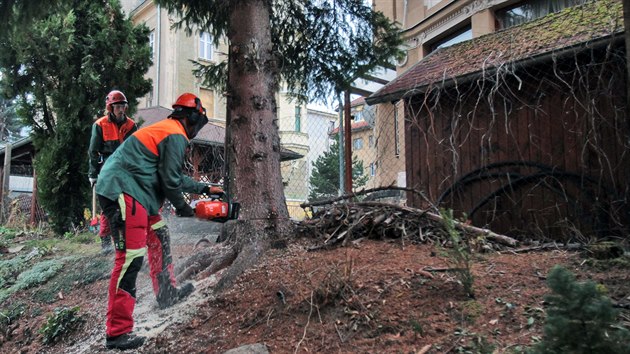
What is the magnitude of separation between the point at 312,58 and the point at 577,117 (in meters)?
3.40

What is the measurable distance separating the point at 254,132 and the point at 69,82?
7.58 m

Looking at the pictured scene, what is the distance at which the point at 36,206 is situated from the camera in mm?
13031

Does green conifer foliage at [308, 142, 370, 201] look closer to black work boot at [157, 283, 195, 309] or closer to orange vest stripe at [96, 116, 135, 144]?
orange vest stripe at [96, 116, 135, 144]

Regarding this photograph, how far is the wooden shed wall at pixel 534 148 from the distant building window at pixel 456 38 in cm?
561

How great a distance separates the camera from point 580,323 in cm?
176

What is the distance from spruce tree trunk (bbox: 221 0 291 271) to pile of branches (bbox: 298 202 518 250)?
1.29ft

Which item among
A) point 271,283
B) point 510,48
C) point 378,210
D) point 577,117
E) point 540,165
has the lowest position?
point 271,283

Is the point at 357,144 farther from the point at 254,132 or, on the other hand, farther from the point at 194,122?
the point at 194,122

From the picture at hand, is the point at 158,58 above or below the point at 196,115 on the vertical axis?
above

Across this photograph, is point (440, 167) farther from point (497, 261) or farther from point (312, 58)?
point (497, 261)

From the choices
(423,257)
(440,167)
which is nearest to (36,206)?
(440,167)

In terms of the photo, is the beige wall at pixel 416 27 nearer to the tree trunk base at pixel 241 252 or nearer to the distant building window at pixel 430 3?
the distant building window at pixel 430 3

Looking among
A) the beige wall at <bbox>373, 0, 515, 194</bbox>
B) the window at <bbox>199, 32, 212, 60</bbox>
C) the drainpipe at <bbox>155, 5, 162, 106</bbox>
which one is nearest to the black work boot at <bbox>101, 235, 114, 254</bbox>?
the beige wall at <bbox>373, 0, 515, 194</bbox>

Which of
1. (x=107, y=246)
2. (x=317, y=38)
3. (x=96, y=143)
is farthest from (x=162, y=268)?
(x=317, y=38)
